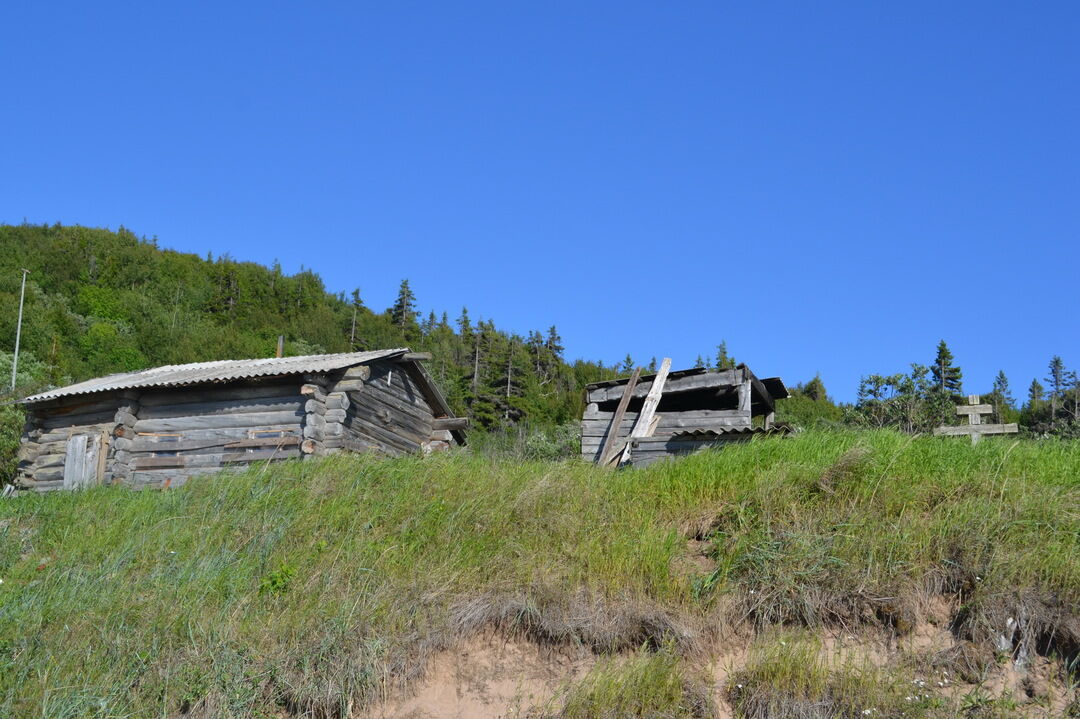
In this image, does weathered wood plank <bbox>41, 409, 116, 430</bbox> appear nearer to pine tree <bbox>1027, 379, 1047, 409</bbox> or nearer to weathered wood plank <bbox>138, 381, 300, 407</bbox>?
weathered wood plank <bbox>138, 381, 300, 407</bbox>

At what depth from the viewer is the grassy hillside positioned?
6809 mm

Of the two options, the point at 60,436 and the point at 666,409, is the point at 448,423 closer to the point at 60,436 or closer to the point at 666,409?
the point at 666,409

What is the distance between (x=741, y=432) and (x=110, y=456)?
13287mm

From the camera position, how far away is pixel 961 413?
11664 mm

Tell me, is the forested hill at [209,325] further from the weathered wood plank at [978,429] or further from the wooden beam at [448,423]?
the weathered wood plank at [978,429]

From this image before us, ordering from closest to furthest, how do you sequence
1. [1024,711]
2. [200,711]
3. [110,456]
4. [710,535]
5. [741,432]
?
[1024,711]
[200,711]
[710,535]
[741,432]
[110,456]

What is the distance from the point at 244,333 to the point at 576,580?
2818 inches

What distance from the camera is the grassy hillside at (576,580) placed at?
6809 mm

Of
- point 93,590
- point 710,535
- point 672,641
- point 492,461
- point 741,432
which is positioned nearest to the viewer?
point 672,641

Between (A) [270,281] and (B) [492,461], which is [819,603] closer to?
(B) [492,461]

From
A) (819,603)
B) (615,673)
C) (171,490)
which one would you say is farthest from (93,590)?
(819,603)

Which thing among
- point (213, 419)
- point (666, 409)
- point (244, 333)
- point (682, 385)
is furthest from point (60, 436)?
point (244, 333)

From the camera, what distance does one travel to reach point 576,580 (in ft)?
26.4

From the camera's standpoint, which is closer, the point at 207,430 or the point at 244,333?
the point at 207,430
